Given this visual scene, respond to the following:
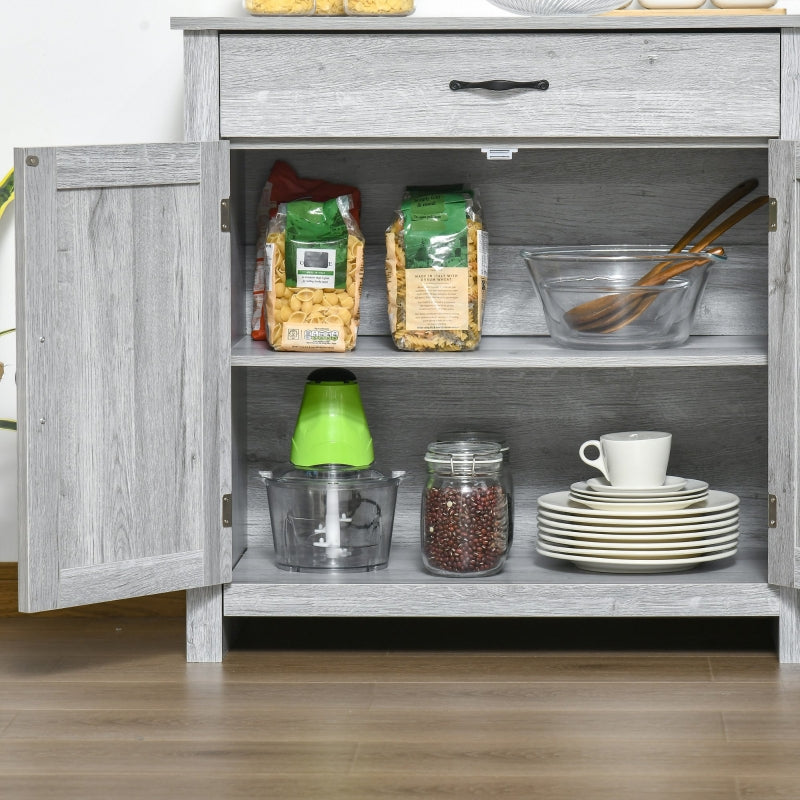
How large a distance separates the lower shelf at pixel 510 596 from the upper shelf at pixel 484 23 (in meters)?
0.82

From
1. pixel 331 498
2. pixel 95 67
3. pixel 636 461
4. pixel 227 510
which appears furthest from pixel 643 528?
pixel 95 67

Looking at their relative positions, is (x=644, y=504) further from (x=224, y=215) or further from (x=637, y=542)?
(x=224, y=215)

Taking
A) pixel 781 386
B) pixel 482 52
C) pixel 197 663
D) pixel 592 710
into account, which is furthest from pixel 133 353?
pixel 781 386

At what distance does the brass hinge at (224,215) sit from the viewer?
187cm

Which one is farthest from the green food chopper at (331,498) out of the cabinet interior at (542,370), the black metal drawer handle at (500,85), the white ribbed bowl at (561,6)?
the white ribbed bowl at (561,6)

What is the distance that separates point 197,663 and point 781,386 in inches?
38.1

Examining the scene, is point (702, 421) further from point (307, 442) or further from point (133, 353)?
point (133, 353)

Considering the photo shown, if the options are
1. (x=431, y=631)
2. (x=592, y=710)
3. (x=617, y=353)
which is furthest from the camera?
(x=431, y=631)

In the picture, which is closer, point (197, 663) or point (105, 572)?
point (105, 572)

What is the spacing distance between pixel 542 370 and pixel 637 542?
0.40 metres

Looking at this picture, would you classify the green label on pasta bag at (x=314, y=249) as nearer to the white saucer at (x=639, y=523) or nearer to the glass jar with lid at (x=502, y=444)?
the glass jar with lid at (x=502, y=444)

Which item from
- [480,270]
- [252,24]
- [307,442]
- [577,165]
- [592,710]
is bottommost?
[592,710]

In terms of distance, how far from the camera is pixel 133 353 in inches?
71.3

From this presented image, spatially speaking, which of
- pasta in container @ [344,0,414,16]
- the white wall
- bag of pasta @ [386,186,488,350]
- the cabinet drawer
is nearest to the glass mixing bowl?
bag of pasta @ [386,186,488,350]
